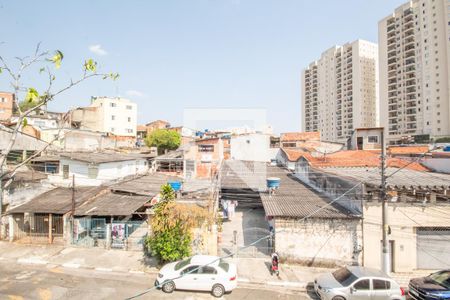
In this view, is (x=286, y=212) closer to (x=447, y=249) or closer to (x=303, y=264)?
(x=303, y=264)

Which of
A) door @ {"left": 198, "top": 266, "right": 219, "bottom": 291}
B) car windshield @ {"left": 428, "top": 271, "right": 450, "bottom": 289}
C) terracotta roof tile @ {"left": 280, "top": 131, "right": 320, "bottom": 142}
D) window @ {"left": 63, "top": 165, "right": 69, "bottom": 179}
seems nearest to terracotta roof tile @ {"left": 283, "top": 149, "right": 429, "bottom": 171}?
car windshield @ {"left": 428, "top": 271, "right": 450, "bottom": 289}

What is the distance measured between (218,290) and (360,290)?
6189 millimetres

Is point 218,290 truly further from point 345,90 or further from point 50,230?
point 345,90

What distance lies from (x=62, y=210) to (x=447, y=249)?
23.3 m

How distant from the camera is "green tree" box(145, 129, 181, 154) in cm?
5512

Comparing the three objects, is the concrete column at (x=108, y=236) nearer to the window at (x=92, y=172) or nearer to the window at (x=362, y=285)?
the window at (x=92, y=172)

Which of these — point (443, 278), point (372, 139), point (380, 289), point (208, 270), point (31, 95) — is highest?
point (372, 139)

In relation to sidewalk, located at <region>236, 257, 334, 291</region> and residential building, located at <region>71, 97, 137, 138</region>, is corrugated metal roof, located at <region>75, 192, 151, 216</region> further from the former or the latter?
residential building, located at <region>71, 97, 137, 138</region>

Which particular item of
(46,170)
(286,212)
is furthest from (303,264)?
(46,170)

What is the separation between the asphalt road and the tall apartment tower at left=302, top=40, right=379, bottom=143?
79.7 meters

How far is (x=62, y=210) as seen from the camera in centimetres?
1727

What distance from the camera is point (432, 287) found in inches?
466

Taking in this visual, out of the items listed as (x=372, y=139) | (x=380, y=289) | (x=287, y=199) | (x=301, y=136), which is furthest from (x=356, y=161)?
(x=301, y=136)

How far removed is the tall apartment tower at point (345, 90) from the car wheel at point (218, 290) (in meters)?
80.4
